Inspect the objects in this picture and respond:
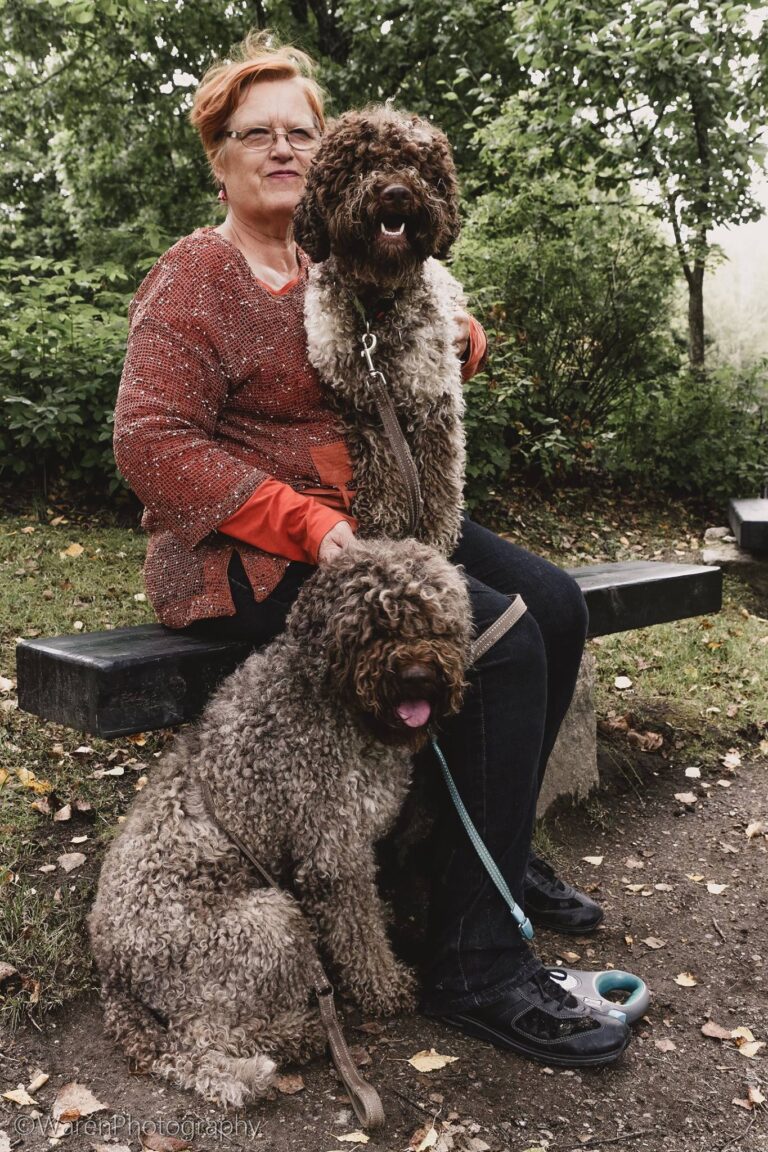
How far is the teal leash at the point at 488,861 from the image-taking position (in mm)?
2537

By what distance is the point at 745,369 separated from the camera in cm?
916

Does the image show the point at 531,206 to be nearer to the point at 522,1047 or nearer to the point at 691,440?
the point at 691,440

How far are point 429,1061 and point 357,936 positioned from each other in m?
0.34

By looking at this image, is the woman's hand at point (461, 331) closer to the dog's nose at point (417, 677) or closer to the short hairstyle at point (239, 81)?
the short hairstyle at point (239, 81)

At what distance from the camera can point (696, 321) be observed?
9477mm

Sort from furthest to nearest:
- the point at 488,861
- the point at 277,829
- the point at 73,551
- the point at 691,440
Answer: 1. the point at 691,440
2. the point at 73,551
3. the point at 488,861
4. the point at 277,829

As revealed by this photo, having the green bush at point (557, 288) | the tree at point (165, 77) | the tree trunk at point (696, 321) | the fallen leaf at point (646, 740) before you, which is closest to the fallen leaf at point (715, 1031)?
the fallen leaf at point (646, 740)

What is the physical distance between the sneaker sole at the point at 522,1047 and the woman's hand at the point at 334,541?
1.25m

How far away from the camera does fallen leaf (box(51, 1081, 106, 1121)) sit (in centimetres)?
217

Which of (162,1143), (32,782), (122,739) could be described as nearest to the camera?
(162,1143)

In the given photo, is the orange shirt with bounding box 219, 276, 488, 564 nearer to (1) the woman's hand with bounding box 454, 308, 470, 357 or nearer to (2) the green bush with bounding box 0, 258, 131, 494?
(1) the woman's hand with bounding box 454, 308, 470, 357

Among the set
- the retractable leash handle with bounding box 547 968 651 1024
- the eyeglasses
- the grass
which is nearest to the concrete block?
the grass

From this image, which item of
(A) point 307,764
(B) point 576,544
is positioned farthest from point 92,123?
(A) point 307,764

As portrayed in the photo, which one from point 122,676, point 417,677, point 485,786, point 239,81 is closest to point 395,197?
point 239,81
